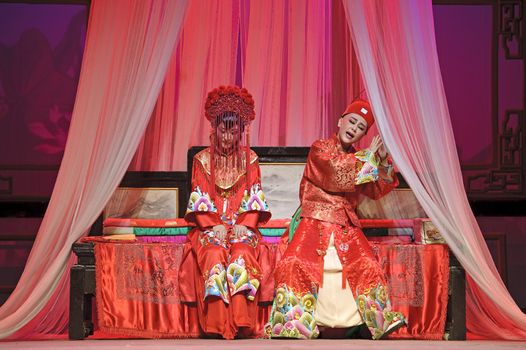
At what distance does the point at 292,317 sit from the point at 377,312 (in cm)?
42

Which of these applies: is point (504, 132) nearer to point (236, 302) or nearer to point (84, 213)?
point (236, 302)

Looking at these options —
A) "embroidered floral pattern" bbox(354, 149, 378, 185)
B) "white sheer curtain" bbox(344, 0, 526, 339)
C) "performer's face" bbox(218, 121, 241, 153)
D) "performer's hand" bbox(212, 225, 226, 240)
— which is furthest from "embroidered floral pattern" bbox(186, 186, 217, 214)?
"white sheer curtain" bbox(344, 0, 526, 339)

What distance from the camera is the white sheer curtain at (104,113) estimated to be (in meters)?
4.25

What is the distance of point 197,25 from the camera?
213 inches

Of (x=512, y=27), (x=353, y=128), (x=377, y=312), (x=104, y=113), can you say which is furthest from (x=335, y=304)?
(x=512, y=27)

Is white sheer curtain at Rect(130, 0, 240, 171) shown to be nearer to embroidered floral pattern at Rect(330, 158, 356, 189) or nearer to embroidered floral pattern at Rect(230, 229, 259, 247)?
embroidered floral pattern at Rect(230, 229, 259, 247)

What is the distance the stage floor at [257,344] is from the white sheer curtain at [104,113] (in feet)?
1.25

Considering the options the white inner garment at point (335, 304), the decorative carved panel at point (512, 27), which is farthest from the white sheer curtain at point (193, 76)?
the decorative carved panel at point (512, 27)

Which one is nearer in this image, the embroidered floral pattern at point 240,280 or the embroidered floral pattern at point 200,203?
the embroidered floral pattern at point 240,280

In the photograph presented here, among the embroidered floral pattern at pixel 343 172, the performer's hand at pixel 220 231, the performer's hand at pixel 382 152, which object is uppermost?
the performer's hand at pixel 382 152

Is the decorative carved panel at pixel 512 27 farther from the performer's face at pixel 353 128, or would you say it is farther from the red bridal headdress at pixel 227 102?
the red bridal headdress at pixel 227 102

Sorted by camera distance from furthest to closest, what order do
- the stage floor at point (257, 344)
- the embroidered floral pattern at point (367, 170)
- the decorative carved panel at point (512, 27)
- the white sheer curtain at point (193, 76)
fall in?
the decorative carved panel at point (512, 27), the white sheer curtain at point (193, 76), the embroidered floral pattern at point (367, 170), the stage floor at point (257, 344)

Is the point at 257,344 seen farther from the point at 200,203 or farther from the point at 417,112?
the point at 417,112

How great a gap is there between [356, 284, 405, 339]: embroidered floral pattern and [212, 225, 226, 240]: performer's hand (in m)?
0.76
